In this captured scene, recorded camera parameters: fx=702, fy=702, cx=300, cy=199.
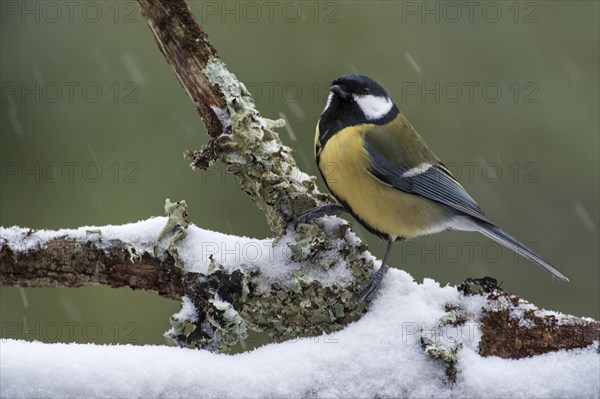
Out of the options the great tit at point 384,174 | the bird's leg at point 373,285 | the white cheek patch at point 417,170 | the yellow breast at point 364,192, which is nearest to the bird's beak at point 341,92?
the great tit at point 384,174

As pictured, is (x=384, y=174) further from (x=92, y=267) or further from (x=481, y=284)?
(x=92, y=267)

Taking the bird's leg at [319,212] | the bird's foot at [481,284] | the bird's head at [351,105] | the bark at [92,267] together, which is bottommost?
the bark at [92,267]

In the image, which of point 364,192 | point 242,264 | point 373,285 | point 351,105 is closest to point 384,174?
point 364,192

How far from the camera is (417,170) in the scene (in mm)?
3055

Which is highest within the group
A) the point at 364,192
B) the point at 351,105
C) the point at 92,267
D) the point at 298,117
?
the point at 298,117

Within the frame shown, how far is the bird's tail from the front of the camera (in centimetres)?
269

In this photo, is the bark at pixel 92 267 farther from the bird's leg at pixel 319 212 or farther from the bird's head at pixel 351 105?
the bird's head at pixel 351 105

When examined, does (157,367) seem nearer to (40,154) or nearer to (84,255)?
(84,255)

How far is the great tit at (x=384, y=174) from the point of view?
284 centimetres

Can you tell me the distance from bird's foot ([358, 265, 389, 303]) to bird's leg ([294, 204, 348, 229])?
324mm

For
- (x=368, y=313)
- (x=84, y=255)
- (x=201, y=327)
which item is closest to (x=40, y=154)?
(x=84, y=255)

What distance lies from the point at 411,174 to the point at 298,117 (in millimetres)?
1943

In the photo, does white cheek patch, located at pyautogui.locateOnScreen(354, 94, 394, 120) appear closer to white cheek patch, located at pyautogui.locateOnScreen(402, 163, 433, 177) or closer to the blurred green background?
white cheek patch, located at pyautogui.locateOnScreen(402, 163, 433, 177)

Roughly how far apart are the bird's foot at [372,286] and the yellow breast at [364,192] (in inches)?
21.8
